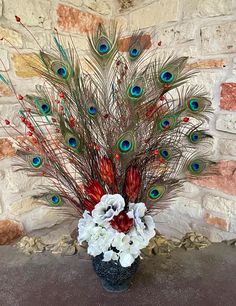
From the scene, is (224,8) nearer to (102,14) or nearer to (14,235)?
(102,14)

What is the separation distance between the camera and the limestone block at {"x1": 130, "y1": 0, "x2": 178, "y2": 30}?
3.48 feet

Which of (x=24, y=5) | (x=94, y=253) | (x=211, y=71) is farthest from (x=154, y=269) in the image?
(x=24, y=5)

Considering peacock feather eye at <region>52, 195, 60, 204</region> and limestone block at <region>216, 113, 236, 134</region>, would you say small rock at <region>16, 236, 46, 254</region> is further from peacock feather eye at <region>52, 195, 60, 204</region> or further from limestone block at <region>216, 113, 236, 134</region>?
limestone block at <region>216, 113, 236, 134</region>

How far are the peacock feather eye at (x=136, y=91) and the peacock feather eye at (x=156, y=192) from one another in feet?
0.78

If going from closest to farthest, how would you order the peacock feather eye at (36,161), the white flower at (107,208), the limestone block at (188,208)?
the white flower at (107,208) → the peacock feather eye at (36,161) → the limestone block at (188,208)

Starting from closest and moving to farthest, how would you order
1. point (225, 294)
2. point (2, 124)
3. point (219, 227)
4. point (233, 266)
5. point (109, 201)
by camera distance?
point (109, 201) → point (225, 294) → point (233, 266) → point (2, 124) → point (219, 227)

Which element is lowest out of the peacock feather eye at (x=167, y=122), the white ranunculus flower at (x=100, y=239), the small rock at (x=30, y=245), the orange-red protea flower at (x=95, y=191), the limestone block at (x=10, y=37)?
the small rock at (x=30, y=245)

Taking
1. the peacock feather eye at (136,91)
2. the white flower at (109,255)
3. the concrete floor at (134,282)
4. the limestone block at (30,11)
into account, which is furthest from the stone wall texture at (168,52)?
the white flower at (109,255)

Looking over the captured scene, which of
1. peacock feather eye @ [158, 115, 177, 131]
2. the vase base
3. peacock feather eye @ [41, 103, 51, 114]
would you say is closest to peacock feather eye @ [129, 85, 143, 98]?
peacock feather eye @ [158, 115, 177, 131]

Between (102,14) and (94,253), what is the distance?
1.07 m

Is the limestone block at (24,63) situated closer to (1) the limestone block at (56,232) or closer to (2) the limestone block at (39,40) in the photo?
(2) the limestone block at (39,40)

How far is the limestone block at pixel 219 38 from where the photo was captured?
0.92 meters

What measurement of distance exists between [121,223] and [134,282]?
0.93ft

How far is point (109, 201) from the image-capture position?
58 cm
